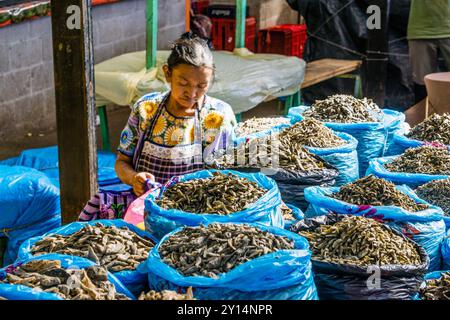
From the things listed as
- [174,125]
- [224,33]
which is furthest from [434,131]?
[224,33]

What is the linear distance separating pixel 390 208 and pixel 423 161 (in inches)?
43.5

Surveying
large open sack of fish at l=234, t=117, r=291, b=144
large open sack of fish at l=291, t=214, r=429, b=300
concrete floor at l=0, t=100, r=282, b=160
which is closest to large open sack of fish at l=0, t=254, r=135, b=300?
large open sack of fish at l=291, t=214, r=429, b=300

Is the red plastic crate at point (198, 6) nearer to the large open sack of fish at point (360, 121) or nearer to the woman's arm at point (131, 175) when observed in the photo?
the large open sack of fish at point (360, 121)

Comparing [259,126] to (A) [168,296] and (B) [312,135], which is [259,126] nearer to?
(B) [312,135]

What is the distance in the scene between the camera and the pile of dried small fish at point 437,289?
317cm

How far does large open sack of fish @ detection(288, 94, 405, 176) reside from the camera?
509 centimetres

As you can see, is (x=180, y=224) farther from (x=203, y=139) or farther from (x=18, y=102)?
(x=18, y=102)

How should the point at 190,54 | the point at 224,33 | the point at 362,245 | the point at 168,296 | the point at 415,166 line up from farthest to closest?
1. the point at 224,33
2. the point at 415,166
3. the point at 190,54
4. the point at 362,245
5. the point at 168,296

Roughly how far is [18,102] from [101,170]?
2.35m

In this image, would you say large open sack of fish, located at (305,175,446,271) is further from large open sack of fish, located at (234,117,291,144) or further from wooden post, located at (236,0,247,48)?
wooden post, located at (236,0,247,48)

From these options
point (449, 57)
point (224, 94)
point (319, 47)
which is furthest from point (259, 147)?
point (319, 47)

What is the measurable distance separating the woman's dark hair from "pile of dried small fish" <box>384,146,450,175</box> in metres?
1.39

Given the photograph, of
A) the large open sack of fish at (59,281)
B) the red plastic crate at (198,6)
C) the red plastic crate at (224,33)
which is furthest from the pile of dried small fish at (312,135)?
the red plastic crate at (198,6)

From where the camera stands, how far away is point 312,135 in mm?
4676
